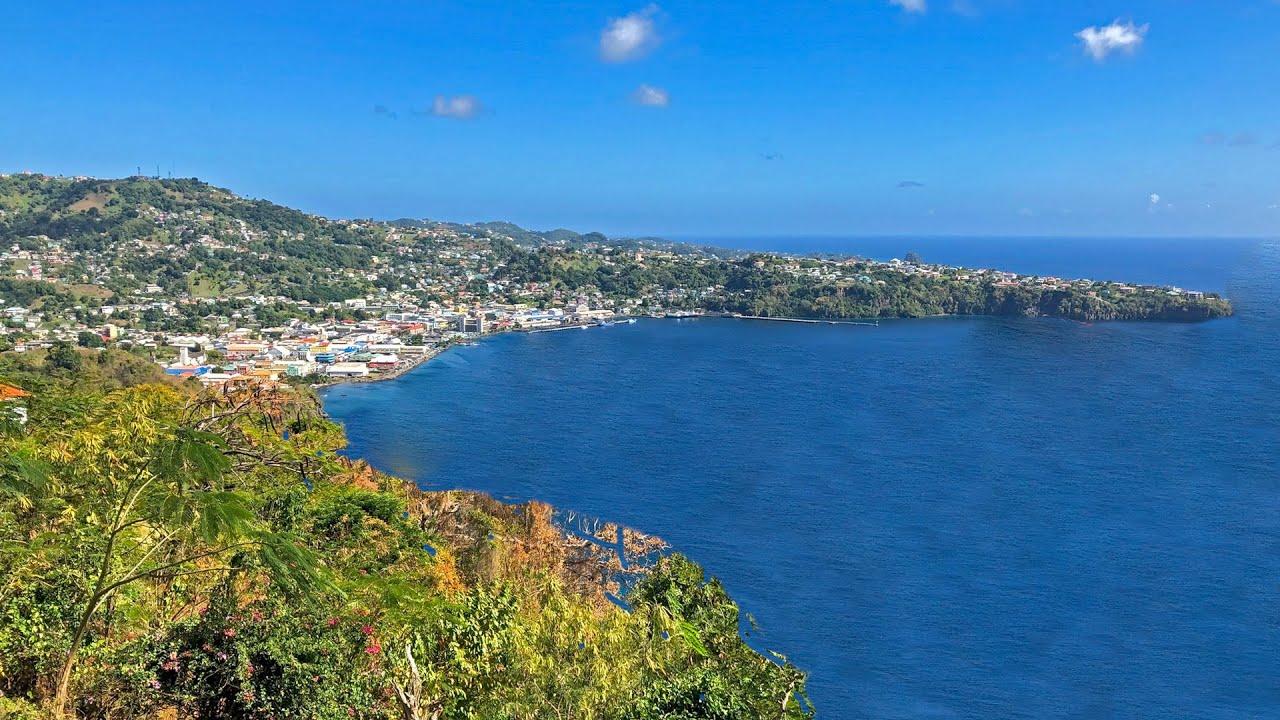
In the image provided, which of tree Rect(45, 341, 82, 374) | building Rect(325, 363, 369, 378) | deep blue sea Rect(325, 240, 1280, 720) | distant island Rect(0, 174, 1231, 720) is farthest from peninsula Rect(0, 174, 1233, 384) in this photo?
distant island Rect(0, 174, 1231, 720)

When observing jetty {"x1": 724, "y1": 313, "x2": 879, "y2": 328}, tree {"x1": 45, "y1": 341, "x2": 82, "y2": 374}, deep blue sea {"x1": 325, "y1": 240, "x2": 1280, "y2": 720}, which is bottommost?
deep blue sea {"x1": 325, "y1": 240, "x2": 1280, "y2": 720}

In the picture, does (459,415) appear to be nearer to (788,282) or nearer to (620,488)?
(620,488)

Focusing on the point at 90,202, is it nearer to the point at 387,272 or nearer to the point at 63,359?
the point at 387,272

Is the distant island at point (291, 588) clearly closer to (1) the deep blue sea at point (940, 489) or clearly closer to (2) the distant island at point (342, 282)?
(1) the deep blue sea at point (940, 489)

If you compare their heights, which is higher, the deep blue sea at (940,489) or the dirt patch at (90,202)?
the dirt patch at (90,202)

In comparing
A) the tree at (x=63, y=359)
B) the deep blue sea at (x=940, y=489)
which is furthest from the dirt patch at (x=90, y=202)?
the tree at (x=63, y=359)

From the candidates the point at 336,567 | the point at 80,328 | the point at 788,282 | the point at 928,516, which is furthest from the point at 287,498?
the point at 788,282

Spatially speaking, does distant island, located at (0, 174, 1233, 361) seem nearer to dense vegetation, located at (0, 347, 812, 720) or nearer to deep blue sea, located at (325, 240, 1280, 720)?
deep blue sea, located at (325, 240, 1280, 720)
